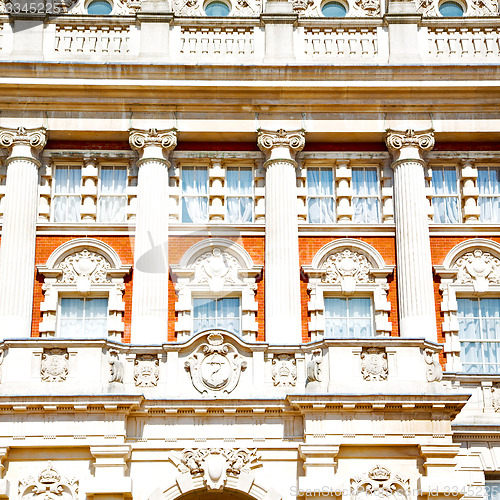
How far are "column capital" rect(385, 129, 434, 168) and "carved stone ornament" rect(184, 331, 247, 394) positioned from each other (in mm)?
7777

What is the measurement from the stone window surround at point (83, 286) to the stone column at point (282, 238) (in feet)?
11.7

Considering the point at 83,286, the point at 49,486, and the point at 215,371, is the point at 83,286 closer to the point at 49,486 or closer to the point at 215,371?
the point at 215,371

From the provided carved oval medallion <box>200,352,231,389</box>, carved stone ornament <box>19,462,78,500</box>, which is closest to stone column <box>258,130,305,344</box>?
carved oval medallion <box>200,352,231,389</box>

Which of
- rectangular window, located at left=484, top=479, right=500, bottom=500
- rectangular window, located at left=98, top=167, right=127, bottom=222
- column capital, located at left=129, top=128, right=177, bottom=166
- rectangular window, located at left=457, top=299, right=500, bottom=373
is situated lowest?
rectangular window, located at left=484, top=479, right=500, bottom=500

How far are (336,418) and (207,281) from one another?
6.36m

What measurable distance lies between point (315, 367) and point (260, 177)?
7.31 metres

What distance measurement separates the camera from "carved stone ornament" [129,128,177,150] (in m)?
25.8

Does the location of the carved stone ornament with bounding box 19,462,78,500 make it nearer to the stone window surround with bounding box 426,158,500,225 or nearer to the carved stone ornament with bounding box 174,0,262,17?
the stone window surround with bounding box 426,158,500,225

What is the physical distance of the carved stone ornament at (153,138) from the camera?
1017 inches

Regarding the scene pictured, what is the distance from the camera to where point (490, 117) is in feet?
86.8

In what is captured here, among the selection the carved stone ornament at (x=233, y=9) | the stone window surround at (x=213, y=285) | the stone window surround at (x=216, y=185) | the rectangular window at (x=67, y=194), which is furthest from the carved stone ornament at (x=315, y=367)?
the carved stone ornament at (x=233, y=9)

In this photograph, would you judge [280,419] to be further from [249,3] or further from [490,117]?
[249,3]

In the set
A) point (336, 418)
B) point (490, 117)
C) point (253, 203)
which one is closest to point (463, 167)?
point (490, 117)

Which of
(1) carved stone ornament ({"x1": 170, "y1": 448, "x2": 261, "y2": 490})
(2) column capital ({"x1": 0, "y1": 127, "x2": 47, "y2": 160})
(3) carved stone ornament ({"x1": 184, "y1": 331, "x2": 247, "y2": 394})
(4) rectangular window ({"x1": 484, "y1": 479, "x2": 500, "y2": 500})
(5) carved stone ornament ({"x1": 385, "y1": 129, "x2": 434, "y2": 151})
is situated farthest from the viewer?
(5) carved stone ornament ({"x1": 385, "y1": 129, "x2": 434, "y2": 151})
